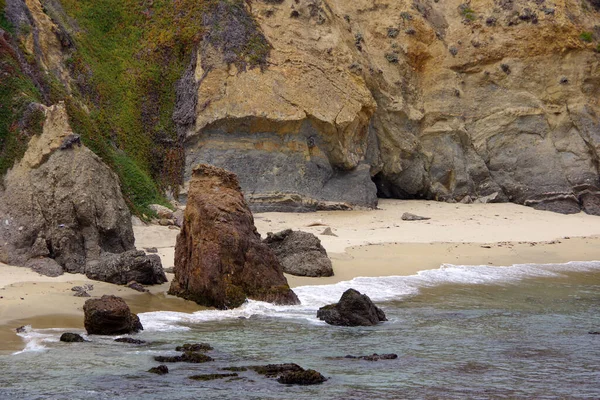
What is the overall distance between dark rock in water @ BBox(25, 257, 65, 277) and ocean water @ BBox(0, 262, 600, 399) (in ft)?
7.79

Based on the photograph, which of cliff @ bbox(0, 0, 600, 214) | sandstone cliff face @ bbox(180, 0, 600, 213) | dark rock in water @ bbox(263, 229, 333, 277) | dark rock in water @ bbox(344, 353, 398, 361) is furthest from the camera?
sandstone cliff face @ bbox(180, 0, 600, 213)

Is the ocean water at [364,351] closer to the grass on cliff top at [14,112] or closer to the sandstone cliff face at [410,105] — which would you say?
the grass on cliff top at [14,112]

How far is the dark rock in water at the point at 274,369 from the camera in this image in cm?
852

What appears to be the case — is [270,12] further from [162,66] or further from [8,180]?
[8,180]

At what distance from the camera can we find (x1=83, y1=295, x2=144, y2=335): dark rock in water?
1004 centimetres

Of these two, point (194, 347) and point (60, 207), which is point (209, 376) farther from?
point (60, 207)

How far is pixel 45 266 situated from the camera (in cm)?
1300

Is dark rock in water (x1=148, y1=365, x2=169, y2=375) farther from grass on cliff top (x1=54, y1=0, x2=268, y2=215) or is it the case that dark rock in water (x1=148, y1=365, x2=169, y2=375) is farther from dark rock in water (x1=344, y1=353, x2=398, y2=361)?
grass on cliff top (x1=54, y1=0, x2=268, y2=215)

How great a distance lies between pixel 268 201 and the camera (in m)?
23.6

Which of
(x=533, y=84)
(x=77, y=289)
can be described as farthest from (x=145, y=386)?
(x=533, y=84)

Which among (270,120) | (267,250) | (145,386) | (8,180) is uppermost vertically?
(270,120)

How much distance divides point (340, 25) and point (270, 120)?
5.41 metres

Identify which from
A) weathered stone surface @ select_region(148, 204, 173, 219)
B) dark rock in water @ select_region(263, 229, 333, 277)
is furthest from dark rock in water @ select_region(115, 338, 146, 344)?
weathered stone surface @ select_region(148, 204, 173, 219)

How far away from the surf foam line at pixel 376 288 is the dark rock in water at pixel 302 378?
2926 mm
